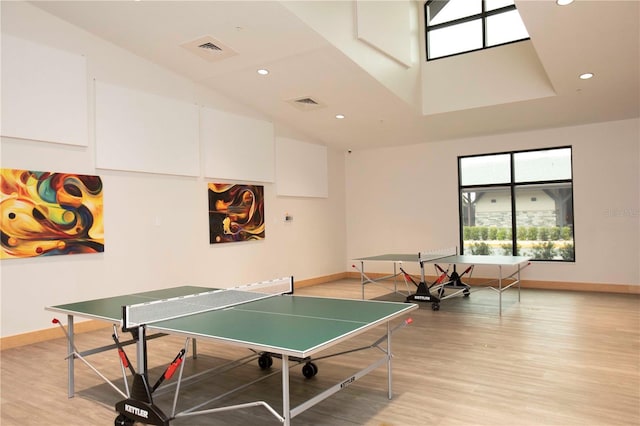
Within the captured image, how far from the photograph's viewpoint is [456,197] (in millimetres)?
9039

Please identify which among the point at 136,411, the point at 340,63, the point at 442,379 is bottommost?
the point at 442,379

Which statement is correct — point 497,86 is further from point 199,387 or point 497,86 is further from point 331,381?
point 199,387

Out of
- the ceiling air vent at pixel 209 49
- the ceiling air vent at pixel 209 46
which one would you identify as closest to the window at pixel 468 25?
the ceiling air vent at pixel 209 49

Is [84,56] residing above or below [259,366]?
above

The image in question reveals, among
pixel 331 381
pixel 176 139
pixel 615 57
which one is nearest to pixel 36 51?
pixel 176 139

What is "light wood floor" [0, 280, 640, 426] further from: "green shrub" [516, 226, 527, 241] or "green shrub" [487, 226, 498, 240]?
"green shrub" [487, 226, 498, 240]

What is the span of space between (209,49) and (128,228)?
2.62m

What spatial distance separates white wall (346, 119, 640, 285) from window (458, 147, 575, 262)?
0.17m

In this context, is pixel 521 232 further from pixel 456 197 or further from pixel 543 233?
pixel 456 197

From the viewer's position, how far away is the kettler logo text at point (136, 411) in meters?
2.68

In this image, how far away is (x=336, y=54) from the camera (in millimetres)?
5961

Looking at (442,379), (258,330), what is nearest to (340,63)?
(442,379)

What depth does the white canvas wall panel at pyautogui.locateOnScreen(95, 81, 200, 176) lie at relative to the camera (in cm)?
588

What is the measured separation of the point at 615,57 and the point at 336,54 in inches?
134
